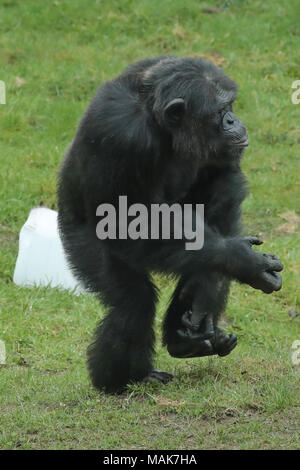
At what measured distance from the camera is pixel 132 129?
16.0 ft

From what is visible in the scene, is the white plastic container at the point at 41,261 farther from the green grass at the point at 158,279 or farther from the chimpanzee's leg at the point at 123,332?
the chimpanzee's leg at the point at 123,332

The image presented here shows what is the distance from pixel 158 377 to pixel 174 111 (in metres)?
1.74

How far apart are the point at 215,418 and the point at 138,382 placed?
805 mm

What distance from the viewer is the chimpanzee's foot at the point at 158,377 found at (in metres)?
5.50

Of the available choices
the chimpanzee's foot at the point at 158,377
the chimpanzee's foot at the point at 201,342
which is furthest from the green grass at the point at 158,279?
the chimpanzee's foot at the point at 201,342

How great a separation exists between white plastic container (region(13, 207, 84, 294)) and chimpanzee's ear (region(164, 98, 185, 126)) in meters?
3.11

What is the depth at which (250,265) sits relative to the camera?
16.3ft

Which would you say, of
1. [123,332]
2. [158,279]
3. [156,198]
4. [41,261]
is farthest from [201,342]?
[41,261]

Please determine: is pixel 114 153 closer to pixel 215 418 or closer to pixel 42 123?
pixel 215 418

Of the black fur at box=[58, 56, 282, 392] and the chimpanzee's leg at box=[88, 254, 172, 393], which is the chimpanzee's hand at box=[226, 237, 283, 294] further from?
the chimpanzee's leg at box=[88, 254, 172, 393]

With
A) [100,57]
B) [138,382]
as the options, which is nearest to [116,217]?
[138,382]

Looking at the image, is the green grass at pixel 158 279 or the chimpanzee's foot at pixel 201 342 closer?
the green grass at pixel 158 279

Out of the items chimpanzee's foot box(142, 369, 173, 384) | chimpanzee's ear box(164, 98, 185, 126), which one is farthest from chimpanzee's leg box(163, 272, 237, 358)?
chimpanzee's ear box(164, 98, 185, 126)

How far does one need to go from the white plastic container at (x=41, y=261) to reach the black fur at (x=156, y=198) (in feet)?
7.73
